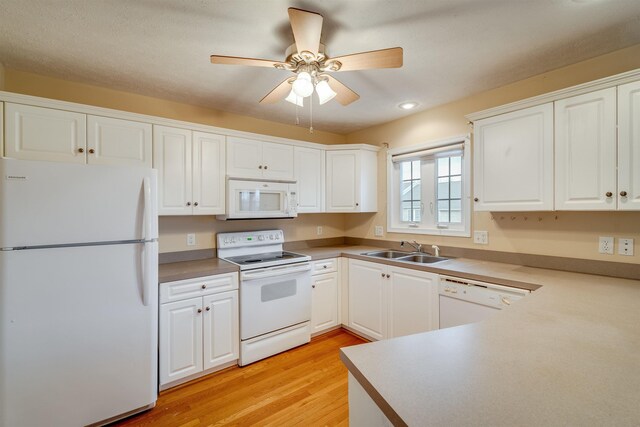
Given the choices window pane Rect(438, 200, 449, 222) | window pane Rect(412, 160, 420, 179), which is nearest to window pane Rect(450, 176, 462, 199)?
window pane Rect(438, 200, 449, 222)

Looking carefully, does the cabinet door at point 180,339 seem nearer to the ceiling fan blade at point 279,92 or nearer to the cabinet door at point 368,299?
the cabinet door at point 368,299

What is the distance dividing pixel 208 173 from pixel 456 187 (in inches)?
94.1

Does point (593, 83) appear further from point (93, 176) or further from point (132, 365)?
point (132, 365)

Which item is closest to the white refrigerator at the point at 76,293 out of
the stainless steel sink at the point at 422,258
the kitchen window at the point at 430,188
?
the stainless steel sink at the point at 422,258

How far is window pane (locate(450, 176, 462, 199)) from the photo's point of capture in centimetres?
274

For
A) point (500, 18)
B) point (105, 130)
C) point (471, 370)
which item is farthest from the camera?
point (105, 130)

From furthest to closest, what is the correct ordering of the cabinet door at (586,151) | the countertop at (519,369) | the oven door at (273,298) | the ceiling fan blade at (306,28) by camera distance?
the oven door at (273,298)
the cabinet door at (586,151)
the ceiling fan blade at (306,28)
the countertop at (519,369)

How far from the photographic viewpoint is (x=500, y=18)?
4.95 ft

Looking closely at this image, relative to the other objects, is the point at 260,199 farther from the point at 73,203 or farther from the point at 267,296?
the point at 73,203

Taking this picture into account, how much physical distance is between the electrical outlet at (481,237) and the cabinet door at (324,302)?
1.41 metres

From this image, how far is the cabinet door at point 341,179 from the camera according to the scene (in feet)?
10.8

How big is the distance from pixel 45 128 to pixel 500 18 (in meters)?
2.88

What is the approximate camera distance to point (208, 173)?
2.53 metres

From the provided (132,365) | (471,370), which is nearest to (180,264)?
(132,365)
